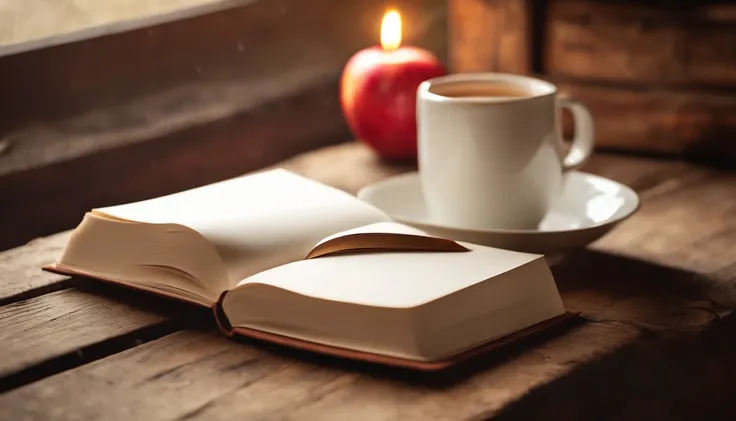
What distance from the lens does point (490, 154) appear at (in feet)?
2.72

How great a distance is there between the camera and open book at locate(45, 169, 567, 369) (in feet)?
2.06

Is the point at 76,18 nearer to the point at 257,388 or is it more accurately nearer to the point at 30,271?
the point at 30,271

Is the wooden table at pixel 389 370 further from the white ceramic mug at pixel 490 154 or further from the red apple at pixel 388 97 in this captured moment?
the red apple at pixel 388 97

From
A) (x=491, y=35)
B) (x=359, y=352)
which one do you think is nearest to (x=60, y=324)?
(x=359, y=352)

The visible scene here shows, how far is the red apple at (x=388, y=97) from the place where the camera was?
3.94 feet

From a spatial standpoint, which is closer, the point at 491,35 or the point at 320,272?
the point at 320,272

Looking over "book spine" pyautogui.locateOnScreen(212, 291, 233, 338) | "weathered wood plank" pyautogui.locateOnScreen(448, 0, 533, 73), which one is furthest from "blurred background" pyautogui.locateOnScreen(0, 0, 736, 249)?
"book spine" pyautogui.locateOnScreen(212, 291, 233, 338)

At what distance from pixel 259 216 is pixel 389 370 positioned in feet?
0.61

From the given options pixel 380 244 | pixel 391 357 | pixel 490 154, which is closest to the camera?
pixel 391 357

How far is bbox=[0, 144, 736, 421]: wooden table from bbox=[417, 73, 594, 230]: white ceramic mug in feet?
0.24

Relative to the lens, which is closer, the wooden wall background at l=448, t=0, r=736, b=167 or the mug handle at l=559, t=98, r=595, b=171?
the mug handle at l=559, t=98, r=595, b=171

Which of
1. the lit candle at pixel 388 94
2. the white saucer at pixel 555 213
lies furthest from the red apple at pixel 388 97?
the white saucer at pixel 555 213

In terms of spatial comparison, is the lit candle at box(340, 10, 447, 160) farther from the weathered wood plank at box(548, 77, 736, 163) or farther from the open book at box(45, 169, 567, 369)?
the open book at box(45, 169, 567, 369)

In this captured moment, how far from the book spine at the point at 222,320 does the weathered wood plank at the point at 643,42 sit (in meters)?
0.72
